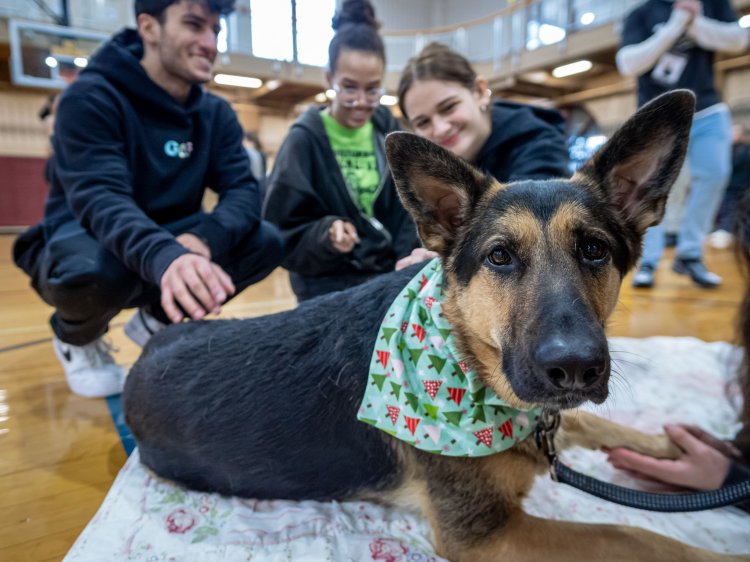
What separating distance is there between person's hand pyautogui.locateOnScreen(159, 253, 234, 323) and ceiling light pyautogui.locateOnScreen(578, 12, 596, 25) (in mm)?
13919

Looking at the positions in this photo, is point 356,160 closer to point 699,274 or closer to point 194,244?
point 194,244

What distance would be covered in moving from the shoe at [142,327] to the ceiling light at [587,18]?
1365 cm

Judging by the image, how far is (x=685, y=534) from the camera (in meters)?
1.50

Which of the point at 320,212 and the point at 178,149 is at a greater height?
the point at 178,149

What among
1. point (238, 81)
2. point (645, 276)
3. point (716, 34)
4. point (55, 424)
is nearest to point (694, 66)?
point (716, 34)

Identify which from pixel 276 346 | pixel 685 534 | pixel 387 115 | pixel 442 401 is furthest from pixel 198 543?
pixel 387 115

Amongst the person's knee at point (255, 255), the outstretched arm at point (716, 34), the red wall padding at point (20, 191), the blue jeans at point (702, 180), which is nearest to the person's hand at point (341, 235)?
the person's knee at point (255, 255)

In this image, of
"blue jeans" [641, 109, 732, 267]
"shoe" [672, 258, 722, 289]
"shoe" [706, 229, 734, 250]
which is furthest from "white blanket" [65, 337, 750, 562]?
"shoe" [706, 229, 734, 250]

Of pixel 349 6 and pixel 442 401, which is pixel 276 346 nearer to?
pixel 442 401

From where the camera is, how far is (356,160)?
316 cm

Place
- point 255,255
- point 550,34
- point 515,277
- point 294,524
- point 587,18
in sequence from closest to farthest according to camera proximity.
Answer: point 515,277, point 294,524, point 255,255, point 587,18, point 550,34

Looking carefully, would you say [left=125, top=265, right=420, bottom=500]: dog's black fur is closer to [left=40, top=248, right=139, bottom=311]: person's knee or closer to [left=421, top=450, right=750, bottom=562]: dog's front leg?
[left=421, top=450, right=750, bottom=562]: dog's front leg

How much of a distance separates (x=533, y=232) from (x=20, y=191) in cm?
1508

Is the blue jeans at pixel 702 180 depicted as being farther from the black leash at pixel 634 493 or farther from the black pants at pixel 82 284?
the black pants at pixel 82 284
